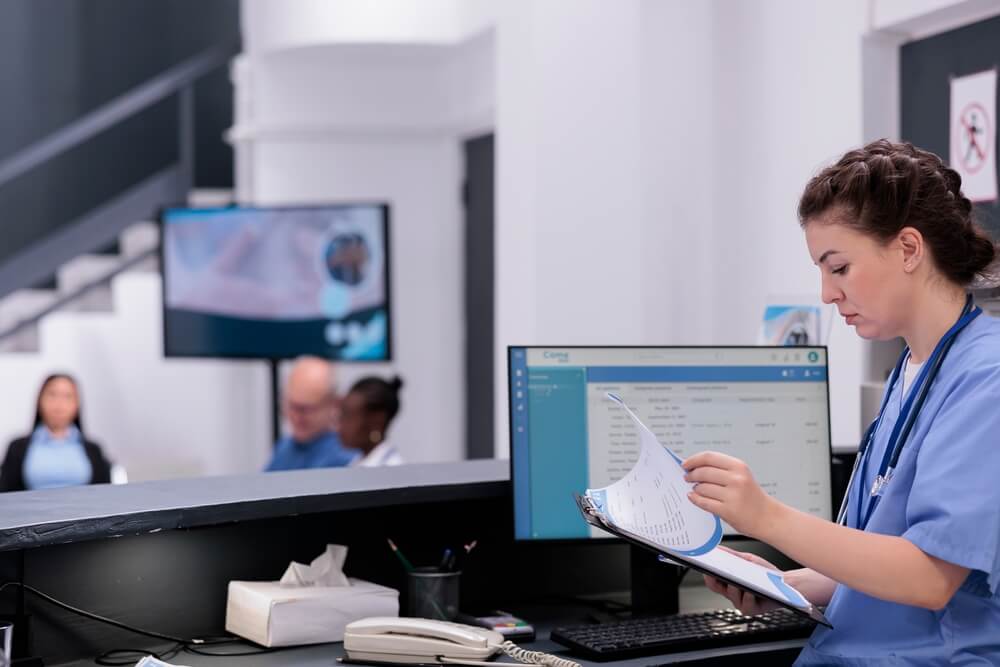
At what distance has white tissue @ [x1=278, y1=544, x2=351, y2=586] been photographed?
200 cm

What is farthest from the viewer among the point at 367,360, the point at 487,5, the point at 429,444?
the point at 429,444

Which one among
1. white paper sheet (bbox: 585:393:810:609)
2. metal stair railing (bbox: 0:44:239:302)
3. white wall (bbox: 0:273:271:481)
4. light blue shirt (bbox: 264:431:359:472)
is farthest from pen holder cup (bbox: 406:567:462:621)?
metal stair railing (bbox: 0:44:239:302)

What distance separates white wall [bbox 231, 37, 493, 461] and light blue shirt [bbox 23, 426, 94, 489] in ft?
4.33

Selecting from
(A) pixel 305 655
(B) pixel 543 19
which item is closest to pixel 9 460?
(B) pixel 543 19

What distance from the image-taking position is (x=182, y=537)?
1.98 meters

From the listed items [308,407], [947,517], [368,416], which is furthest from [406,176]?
[947,517]

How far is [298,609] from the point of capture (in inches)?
75.9

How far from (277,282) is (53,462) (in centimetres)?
113

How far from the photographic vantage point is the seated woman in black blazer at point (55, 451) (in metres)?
4.96

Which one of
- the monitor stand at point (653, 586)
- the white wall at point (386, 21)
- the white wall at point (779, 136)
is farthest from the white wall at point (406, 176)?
the monitor stand at point (653, 586)

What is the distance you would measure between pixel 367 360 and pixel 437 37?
130 centimetres

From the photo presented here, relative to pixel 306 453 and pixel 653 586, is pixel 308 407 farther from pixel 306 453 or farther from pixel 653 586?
pixel 653 586

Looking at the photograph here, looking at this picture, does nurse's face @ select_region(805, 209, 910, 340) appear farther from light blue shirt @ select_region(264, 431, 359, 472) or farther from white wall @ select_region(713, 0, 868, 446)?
light blue shirt @ select_region(264, 431, 359, 472)

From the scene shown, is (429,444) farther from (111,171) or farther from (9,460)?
(111,171)
